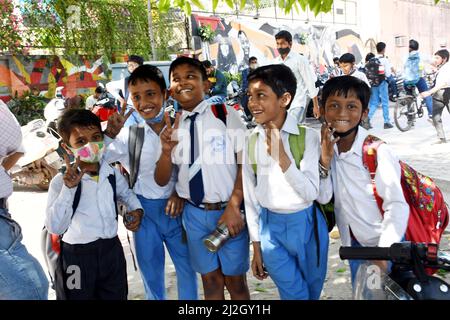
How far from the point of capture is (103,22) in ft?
43.7

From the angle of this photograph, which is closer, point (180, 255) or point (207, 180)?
point (207, 180)

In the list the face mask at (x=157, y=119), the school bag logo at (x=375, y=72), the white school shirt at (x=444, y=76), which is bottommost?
the face mask at (x=157, y=119)

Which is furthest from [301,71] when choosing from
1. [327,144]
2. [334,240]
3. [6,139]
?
[6,139]

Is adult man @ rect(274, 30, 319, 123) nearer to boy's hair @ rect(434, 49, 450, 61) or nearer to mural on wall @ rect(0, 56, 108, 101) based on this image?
boy's hair @ rect(434, 49, 450, 61)

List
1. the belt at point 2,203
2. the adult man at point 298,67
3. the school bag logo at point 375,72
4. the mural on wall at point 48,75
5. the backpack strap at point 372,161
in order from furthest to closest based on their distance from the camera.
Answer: the mural on wall at point 48,75 → the school bag logo at point 375,72 → the adult man at point 298,67 → the backpack strap at point 372,161 → the belt at point 2,203

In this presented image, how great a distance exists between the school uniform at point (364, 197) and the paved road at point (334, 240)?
3.85 ft

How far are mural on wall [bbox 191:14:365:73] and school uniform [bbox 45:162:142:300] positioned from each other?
45.5ft

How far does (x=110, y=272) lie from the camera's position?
7.70 ft

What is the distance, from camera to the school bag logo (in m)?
9.49

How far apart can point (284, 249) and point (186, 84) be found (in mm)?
1022

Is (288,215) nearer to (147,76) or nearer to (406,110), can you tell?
(147,76)

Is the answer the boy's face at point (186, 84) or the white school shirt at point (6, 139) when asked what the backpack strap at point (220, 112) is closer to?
the boy's face at point (186, 84)

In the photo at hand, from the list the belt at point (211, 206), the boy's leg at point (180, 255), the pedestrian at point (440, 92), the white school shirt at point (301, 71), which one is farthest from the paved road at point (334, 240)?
the white school shirt at point (301, 71)

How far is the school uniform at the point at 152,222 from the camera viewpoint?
2557 mm
